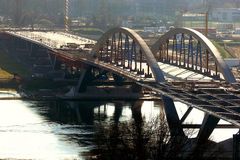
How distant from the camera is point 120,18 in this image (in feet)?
448

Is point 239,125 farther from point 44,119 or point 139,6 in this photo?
point 139,6

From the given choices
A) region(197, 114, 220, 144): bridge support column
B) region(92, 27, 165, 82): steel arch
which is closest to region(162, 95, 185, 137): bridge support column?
region(197, 114, 220, 144): bridge support column

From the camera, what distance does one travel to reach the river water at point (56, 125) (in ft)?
145

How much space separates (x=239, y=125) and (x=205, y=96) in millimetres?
8103

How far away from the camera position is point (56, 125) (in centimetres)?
5288

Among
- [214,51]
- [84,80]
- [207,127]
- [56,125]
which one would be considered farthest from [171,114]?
[84,80]

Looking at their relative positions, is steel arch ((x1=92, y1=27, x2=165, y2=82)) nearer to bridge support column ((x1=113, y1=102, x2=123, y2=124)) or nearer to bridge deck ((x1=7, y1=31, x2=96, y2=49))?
bridge support column ((x1=113, y1=102, x2=123, y2=124))

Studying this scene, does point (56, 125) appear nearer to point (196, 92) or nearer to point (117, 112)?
point (117, 112)

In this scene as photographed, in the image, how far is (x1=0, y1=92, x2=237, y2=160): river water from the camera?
145 ft

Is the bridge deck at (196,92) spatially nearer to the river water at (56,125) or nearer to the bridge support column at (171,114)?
the bridge support column at (171,114)

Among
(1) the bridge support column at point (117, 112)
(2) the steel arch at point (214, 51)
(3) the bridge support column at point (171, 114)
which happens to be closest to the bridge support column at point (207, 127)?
(3) the bridge support column at point (171, 114)

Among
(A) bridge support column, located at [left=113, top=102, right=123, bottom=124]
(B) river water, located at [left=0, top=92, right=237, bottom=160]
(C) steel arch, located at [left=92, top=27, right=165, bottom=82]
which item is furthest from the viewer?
(A) bridge support column, located at [left=113, top=102, right=123, bottom=124]

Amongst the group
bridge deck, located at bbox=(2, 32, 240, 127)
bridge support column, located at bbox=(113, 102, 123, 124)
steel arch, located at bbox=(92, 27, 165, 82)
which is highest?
steel arch, located at bbox=(92, 27, 165, 82)

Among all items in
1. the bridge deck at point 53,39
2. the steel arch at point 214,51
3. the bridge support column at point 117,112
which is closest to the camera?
the steel arch at point 214,51
